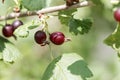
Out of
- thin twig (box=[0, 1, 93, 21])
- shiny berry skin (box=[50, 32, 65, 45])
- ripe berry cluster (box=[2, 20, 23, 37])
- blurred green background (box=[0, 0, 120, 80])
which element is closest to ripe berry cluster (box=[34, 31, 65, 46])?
shiny berry skin (box=[50, 32, 65, 45])

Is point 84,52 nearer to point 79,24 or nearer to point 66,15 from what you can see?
point 79,24

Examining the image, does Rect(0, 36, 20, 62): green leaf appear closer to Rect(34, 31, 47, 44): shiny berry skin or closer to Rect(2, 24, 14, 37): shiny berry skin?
Rect(2, 24, 14, 37): shiny berry skin

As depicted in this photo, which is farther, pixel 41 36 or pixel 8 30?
pixel 8 30

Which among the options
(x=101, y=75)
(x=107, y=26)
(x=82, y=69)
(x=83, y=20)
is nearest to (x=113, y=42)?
(x=82, y=69)

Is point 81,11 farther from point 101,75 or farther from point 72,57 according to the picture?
point 72,57

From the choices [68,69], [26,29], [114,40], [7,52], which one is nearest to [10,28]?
[7,52]

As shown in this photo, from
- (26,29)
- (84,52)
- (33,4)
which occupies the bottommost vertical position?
(84,52)
